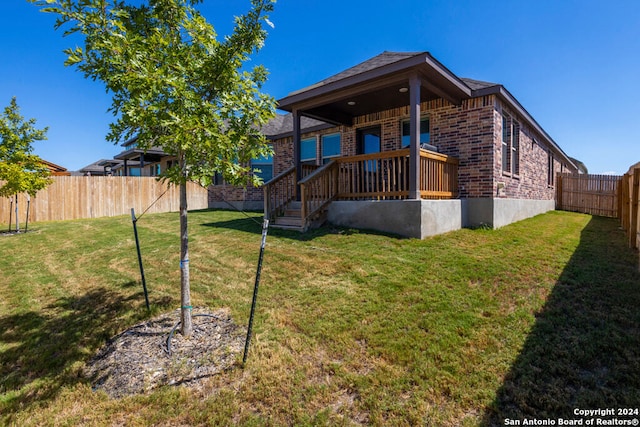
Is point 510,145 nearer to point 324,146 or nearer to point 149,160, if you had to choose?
point 324,146

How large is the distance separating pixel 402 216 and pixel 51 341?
234 inches

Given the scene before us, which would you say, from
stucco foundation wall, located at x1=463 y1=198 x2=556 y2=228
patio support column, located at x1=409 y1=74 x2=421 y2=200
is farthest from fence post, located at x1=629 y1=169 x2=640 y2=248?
patio support column, located at x1=409 y1=74 x2=421 y2=200

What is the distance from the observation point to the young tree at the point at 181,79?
2518 mm

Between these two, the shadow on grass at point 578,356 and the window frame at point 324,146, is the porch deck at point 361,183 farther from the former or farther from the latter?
the shadow on grass at point 578,356

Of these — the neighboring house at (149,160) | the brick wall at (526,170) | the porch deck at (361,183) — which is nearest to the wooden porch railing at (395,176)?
the porch deck at (361,183)

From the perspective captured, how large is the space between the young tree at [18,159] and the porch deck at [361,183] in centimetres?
740

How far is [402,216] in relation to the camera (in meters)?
6.77

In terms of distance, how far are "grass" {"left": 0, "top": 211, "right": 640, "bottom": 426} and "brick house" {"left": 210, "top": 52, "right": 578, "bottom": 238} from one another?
1368 millimetres

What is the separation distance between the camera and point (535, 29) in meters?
8.41

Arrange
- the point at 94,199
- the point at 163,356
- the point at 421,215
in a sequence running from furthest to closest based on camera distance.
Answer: the point at 94,199 → the point at 421,215 → the point at 163,356

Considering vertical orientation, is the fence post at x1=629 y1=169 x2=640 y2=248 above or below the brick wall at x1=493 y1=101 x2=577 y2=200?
below

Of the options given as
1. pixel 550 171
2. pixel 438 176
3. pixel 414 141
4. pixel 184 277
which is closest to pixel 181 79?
pixel 184 277

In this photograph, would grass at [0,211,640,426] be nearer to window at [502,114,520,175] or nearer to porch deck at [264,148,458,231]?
porch deck at [264,148,458,231]

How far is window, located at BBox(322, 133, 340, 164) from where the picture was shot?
1136cm
